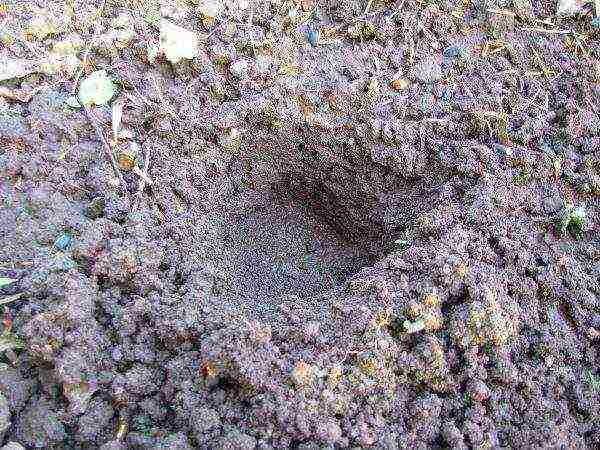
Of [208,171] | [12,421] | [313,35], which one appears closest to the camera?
[12,421]

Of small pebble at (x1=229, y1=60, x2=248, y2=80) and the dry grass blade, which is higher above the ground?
small pebble at (x1=229, y1=60, x2=248, y2=80)

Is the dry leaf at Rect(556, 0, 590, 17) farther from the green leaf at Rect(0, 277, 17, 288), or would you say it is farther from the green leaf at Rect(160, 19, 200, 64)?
the green leaf at Rect(0, 277, 17, 288)

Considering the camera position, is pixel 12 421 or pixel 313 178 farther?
pixel 313 178

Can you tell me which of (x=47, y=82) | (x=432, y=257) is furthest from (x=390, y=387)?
(x=47, y=82)

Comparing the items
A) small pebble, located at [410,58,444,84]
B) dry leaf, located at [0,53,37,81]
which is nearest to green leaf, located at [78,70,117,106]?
dry leaf, located at [0,53,37,81]

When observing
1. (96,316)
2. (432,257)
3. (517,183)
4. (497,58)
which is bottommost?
(96,316)

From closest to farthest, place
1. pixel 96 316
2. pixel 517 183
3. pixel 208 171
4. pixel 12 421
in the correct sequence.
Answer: pixel 12 421 < pixel 96 316 < pixel 517 183 < pixel 208 171

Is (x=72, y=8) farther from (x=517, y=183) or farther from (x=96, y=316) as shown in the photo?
(x=517, y=183)
